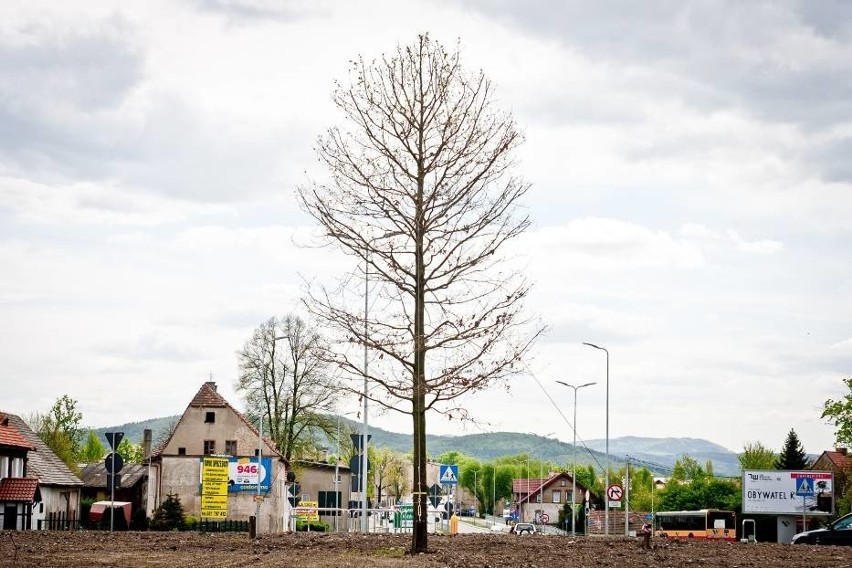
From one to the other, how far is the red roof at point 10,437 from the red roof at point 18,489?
201 cm

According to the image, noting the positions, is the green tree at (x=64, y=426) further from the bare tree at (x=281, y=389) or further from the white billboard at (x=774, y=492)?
the white billboard at (x=774, y=492)

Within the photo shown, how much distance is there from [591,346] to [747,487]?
63.2 ft

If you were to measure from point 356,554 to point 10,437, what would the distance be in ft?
142

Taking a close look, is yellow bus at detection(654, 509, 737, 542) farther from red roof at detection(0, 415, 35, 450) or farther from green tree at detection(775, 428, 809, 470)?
red roof at detection(0, 415, 35, 450)

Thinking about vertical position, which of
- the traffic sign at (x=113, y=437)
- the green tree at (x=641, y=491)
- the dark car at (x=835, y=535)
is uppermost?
the traffic sign at (x=113, y=437)

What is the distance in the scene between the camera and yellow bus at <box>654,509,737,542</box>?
294 feet

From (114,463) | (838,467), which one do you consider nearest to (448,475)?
(114,463)

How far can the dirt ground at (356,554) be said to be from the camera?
23.8 m

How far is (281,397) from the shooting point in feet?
281

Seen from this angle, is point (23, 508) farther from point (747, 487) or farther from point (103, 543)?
point (747, 487)

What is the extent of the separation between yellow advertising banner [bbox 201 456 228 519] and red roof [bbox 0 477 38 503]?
9628mm

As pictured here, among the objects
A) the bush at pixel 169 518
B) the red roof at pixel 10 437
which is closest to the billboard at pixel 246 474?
the bush at pixel 169 518

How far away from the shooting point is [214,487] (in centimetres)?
6203

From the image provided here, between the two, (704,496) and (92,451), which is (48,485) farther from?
(92,451)
